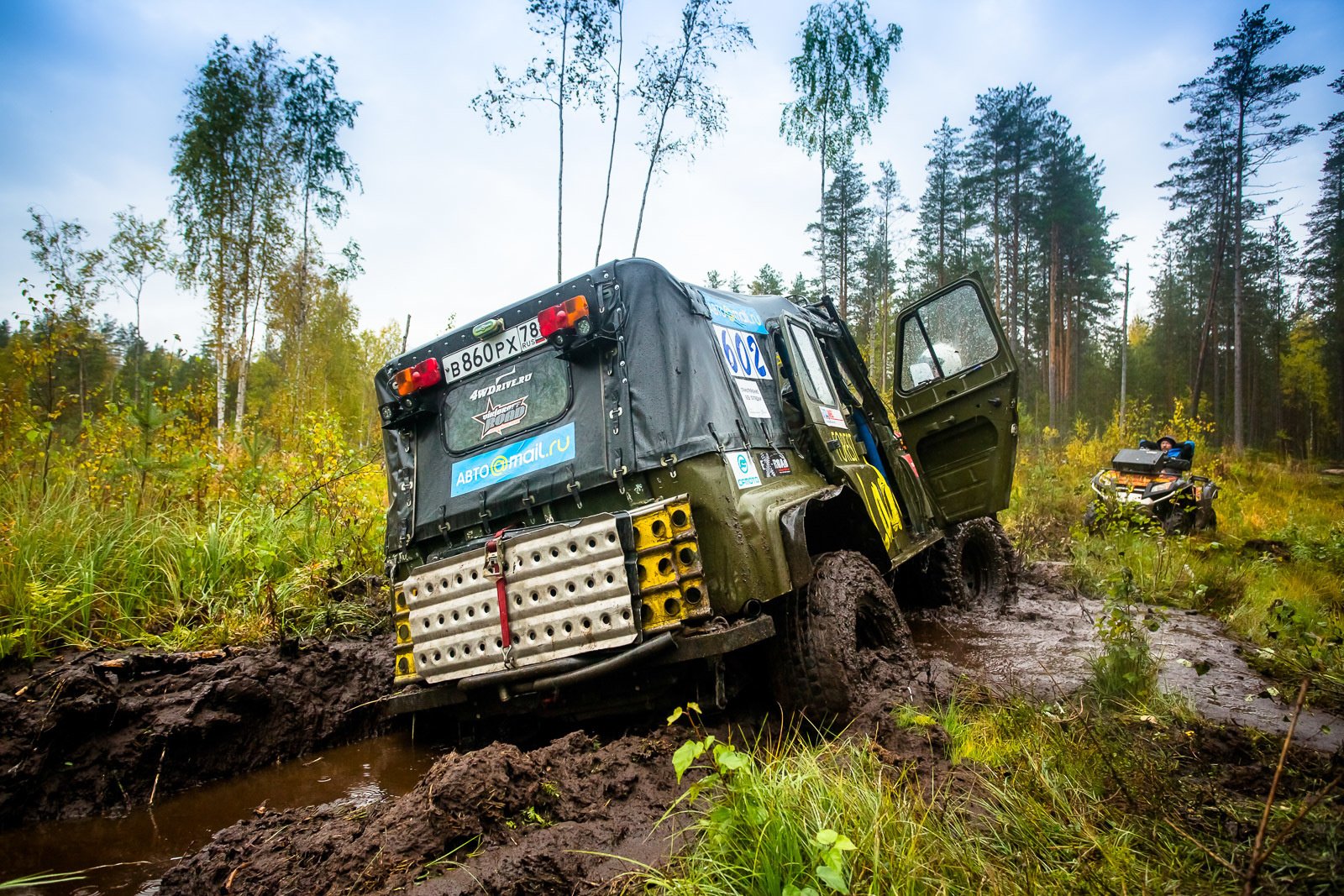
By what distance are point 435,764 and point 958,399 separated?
4.22 metres

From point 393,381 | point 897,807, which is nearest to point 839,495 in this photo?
point 897,807

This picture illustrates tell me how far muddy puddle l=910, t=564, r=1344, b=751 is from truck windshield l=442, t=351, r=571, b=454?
7.71 ft

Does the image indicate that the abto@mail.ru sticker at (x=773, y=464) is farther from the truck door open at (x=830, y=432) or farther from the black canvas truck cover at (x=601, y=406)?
the truck door open at (x=830, y=432)

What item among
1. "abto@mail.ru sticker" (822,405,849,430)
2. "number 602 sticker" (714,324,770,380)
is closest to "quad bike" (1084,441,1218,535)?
"abto@mail.ru sticker" (822,405,849,430)

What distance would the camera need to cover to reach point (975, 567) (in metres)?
6.07

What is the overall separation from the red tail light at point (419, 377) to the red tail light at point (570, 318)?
84 centimetres

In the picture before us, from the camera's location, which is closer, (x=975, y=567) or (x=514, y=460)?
(x=514, y=460)

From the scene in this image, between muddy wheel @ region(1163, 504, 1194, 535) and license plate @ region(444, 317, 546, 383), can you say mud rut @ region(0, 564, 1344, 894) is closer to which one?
license plate @ region(444, 317, 546, 383)

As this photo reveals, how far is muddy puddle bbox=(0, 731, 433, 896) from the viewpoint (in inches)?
103

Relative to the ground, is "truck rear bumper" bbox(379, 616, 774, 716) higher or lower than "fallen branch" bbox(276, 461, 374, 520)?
lower

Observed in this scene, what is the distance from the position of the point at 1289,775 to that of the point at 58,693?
5.06m

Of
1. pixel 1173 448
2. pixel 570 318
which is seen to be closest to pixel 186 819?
pixel 570 318

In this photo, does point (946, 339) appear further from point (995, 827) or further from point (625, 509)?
point (995, 827)

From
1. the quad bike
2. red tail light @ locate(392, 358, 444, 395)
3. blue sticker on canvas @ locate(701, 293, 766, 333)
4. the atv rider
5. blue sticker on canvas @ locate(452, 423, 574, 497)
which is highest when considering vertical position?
blue sticker on canvas @ locate(701, 293, 766, 333)
